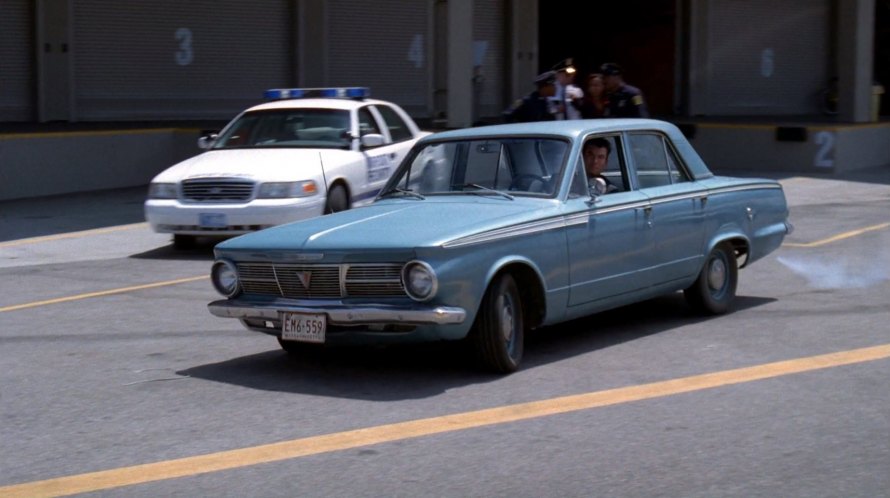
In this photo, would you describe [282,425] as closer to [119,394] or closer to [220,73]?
[119,394]

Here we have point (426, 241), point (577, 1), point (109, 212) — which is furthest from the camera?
point (577, 1)

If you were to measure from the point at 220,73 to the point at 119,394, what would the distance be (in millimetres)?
19038

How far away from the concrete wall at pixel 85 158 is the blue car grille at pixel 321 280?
11708mm

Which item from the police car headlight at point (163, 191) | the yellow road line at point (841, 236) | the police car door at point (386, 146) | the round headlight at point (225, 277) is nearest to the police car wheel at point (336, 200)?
the police car door at point (386, 146)

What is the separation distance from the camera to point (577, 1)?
36.0 metres

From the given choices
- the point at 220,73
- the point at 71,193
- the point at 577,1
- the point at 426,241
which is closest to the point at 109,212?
the point at 71,193

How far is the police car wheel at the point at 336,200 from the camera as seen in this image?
1352 cm

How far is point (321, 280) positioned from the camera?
747 cm

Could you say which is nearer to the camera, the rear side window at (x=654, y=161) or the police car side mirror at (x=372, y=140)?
the rear side window at (x=654, y=161)

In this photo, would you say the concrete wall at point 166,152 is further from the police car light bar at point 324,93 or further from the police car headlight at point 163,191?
the police car headlight at point 163,191

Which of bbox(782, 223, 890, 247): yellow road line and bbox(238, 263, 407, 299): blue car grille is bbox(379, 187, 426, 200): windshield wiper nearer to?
bbox(238, 263, 407, 299): blue car grille

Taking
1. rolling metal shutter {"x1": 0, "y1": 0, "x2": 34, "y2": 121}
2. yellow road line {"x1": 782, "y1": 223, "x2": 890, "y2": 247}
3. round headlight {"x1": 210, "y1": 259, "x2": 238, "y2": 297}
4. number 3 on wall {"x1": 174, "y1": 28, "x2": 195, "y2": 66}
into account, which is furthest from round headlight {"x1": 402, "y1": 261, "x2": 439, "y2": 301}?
number 3 on wall {"x1": 174, "y1": 28, "x2": 195, "y2": 66}

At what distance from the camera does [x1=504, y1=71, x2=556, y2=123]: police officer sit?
14.3 m

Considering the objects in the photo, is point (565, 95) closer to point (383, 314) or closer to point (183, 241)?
point (183, 241)
